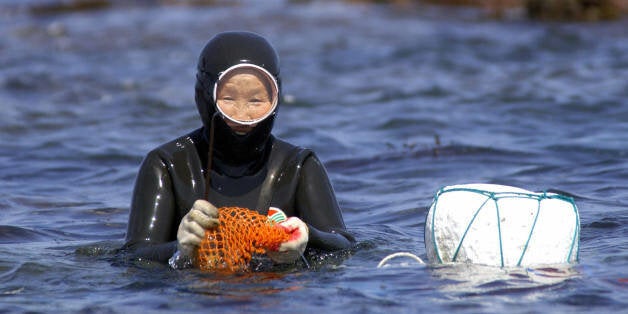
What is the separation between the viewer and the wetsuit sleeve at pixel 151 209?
563cm

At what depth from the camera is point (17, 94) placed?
14422mm

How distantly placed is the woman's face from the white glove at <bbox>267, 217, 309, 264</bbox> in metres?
0.66

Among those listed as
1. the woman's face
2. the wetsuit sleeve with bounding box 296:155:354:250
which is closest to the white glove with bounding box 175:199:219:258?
the woman's face

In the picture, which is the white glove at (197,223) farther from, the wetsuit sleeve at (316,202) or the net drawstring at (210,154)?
the wetsuit sleeve at (316,202)

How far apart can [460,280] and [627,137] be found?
227 inches

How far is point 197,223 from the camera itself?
4828 millimetres

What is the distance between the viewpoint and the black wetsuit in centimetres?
558

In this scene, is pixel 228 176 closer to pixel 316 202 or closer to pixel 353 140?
pixel 316 202

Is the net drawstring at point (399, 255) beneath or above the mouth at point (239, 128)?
beneath

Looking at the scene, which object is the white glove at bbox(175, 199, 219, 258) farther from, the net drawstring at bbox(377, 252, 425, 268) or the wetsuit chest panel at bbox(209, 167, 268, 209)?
the net drawstring at bbox(377, 252, 425, 268)

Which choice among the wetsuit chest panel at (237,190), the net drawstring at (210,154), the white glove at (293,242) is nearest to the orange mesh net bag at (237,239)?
the white glove at (293,242)

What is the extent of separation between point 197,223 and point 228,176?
0.98 m

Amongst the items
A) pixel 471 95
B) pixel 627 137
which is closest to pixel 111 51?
pixel 471 95

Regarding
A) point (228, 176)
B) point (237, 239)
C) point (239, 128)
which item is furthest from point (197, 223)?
point (228, 176)
